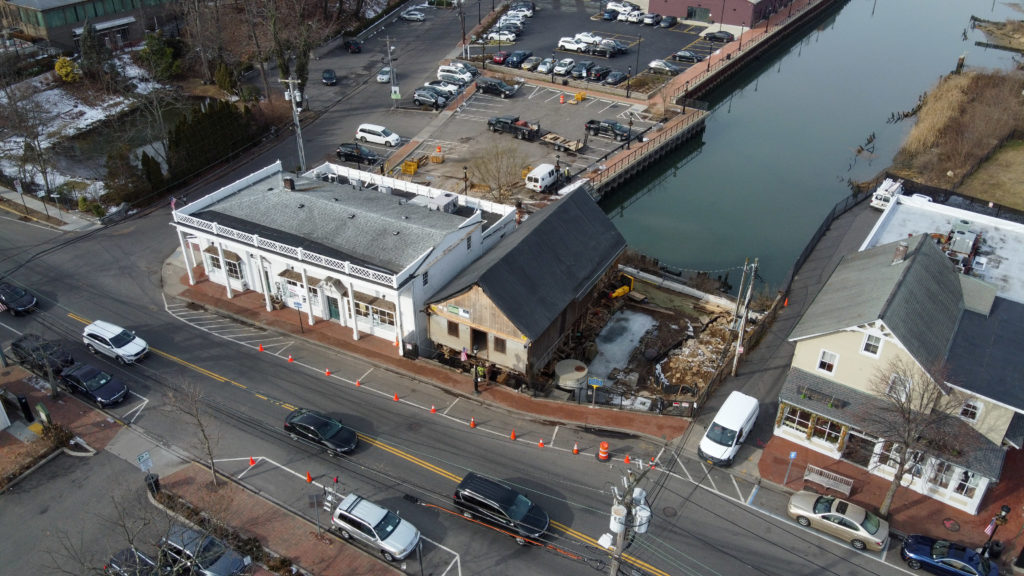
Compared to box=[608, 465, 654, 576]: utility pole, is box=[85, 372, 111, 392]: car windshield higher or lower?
lower

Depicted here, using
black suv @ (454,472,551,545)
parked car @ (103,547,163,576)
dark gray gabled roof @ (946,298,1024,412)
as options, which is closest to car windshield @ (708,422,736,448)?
black suv @ (454,472,551,545)

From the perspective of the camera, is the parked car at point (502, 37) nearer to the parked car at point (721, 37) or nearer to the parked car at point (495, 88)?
the parked car at point (495, 88)

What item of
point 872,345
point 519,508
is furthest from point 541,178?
point 519,508

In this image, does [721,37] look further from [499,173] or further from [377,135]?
[499,173]

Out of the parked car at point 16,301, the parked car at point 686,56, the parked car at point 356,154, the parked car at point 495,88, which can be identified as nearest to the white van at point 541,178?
the parked car at point 356,154

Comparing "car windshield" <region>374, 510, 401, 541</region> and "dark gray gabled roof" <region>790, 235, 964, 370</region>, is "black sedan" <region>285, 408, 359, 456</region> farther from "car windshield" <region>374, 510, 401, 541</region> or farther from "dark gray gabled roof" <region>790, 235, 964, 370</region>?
"dark gray gabled roof" <region>790, 235, 964, 370</region>
